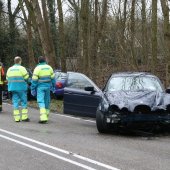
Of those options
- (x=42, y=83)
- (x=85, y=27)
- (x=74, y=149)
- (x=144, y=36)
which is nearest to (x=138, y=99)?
(x=74, y=149)

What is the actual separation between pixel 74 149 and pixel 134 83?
12.9 feet

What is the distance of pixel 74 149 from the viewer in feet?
31.5

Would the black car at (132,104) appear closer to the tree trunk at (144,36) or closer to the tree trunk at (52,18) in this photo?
the tree trunk at (144,36)

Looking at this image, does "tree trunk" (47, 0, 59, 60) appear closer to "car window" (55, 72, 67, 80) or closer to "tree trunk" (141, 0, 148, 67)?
"tree trunk" (141, 0, 148, 67)

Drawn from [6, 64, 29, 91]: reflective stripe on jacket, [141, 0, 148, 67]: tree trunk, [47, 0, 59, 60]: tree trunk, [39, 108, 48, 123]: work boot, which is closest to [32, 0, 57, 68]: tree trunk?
[141, 0, 148, 67]: tree trunk

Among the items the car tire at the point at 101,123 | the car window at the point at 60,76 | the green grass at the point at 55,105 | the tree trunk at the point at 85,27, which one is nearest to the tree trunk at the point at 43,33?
the tree trunk at the point at 85,27

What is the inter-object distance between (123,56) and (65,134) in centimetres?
1412

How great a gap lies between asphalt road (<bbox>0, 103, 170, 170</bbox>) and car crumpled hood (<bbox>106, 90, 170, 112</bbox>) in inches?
29.9

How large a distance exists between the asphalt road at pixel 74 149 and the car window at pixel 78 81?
131 cm

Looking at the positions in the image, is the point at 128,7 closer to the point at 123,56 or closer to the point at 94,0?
the point at 94,0

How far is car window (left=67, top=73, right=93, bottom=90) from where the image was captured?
1424cm

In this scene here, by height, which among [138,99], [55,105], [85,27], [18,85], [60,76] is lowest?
[55,105]

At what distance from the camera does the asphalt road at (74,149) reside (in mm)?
8094

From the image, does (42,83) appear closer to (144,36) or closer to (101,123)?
(101,123)
